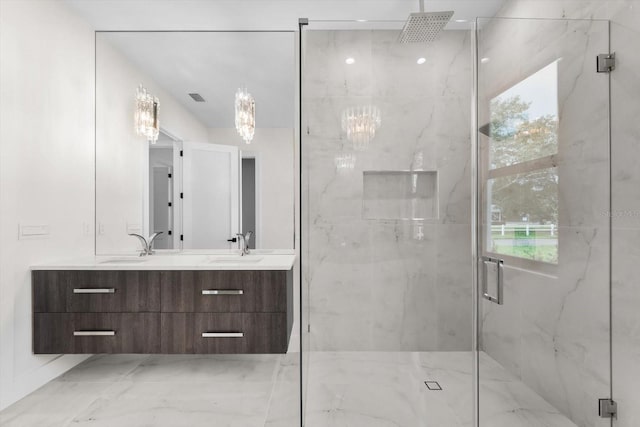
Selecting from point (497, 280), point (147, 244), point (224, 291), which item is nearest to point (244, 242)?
point (224, 291)

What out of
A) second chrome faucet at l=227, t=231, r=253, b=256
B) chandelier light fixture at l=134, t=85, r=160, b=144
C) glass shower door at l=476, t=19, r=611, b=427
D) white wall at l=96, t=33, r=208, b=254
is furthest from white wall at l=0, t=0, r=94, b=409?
glass shower door at l=476, t=19, r=611, b=427

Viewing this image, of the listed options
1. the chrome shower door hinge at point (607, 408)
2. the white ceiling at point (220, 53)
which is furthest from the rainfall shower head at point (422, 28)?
the chrome shower door hinge at point (607, 408)

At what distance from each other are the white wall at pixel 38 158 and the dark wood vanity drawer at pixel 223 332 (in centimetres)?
81

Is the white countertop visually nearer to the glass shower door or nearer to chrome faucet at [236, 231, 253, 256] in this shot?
chrome faucet at [236, 231, 253, 256]

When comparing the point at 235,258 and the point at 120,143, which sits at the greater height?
the point at 120,143

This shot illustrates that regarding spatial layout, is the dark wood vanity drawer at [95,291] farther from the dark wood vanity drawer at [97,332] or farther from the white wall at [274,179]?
the white wall at [274,179]

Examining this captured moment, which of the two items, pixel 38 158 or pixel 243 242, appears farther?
pixel 243 242

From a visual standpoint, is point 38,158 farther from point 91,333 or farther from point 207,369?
point 207,369

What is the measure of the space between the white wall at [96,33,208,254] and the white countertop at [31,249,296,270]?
248 millimetres

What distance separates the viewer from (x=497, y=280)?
64.7 inches

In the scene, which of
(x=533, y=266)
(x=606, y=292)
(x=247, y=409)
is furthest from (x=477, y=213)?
(x=247, y=409)

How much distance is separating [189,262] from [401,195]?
1.50 meters

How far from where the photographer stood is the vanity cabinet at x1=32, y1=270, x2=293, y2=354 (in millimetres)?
2225

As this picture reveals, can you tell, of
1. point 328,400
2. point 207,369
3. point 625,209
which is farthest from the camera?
point 207,369
